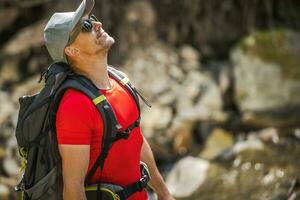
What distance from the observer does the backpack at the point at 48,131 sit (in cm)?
309

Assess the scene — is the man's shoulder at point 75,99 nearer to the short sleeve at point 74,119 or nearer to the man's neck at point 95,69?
→ the short sleeve at point 74,119

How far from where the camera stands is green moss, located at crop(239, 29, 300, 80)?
1012 centimetres

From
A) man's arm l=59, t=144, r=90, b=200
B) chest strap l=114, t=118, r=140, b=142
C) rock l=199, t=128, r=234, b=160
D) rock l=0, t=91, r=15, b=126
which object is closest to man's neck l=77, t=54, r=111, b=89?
chest strap l=114, t=118, r=140, b=142

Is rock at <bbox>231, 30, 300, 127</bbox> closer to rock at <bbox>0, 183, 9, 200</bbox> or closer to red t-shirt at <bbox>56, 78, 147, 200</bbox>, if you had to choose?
rock at <bbox>0, 183, 9, 200</bbox>

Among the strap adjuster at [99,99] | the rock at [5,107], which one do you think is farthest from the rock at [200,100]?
the strap adjuster at [99,99]

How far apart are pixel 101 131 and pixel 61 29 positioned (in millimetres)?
619

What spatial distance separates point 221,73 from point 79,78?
751 cm

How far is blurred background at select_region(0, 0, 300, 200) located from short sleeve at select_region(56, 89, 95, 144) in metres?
3.78

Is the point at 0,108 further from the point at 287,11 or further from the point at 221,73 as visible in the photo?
the point at 287,11

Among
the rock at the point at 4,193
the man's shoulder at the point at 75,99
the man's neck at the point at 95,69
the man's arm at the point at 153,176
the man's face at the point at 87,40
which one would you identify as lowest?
the rock at the point at 4,193

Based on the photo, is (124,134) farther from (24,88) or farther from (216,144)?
(24,88)

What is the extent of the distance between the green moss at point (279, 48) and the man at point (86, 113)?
23.4 ft

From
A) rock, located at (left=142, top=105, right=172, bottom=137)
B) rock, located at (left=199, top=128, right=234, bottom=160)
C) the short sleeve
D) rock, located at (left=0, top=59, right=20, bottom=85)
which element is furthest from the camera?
rock, located at (left=0, top=59, right=20, bottom=85)

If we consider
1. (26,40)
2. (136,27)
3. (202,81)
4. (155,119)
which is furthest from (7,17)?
(202,81)
